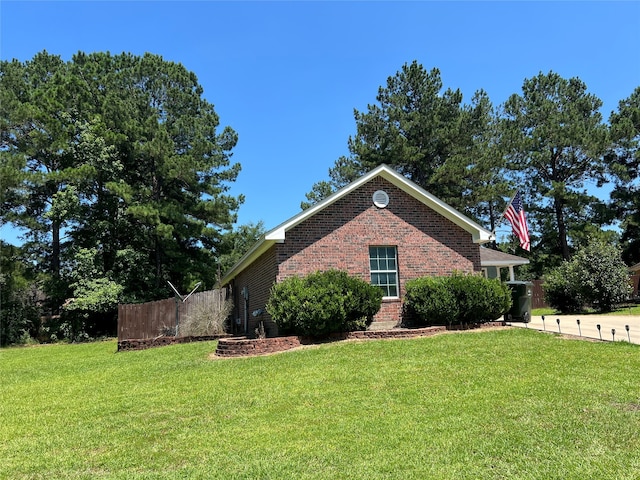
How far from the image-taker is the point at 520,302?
14508 millimetres

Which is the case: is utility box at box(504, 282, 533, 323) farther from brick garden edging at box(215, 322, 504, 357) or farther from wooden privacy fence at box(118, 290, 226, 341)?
wooden privacy fence at box(118, 290, 226, 341)

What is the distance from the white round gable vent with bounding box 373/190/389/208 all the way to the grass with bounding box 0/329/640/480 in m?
5.80

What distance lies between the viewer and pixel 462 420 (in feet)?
17.6

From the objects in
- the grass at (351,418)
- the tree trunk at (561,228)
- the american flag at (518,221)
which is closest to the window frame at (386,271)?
the grass at (351,418)

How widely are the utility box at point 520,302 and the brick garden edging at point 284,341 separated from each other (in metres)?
2.41

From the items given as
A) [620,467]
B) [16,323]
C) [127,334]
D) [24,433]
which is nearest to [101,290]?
[16,323]

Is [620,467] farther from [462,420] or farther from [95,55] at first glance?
[95,55]

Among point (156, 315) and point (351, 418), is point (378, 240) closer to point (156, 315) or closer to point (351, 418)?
point (351, 418)

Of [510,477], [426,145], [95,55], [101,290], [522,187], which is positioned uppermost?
[95,55]

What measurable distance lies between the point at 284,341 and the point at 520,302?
7.81 metres

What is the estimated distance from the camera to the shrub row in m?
12.9

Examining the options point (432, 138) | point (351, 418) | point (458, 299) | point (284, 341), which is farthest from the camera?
point (432, 138)

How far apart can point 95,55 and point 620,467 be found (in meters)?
35.5

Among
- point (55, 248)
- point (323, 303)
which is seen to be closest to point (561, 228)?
point (323, 303)
